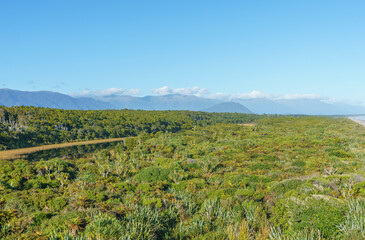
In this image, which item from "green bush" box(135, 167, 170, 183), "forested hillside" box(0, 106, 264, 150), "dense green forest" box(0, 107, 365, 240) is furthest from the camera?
"forested hillside" box(0, 106, 264, 150)

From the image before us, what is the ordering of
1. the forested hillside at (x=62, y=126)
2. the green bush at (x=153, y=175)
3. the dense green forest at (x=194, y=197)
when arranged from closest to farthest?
1. the dense green forest at (x=194, y=197)
2. the green bush at (x=153, y=175)
3. the forested hillside at (x=62, y=126)

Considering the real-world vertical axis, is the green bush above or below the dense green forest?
below

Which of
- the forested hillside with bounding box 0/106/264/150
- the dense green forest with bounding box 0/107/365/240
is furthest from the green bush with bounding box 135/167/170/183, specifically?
the forested hillside with bounding box 0/106/264/150

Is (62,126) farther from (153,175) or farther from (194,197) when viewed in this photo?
(194,197)

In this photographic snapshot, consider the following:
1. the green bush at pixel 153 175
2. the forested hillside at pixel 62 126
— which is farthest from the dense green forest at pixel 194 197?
the forested hillside at pixel 62 126

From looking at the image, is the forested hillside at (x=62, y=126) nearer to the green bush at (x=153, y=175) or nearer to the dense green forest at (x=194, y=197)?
the dense green forest at (x=194, y=197)

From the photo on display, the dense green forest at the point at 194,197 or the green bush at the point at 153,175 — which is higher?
the dense green forest at the point at 194,197

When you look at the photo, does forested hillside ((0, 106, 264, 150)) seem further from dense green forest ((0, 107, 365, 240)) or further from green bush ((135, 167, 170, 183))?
green bush ((135, 167, 170, 183))

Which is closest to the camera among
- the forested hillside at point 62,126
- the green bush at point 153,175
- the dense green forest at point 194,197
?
the dense green forest at point 194,197

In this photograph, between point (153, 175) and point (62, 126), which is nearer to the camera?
point (153, 175)

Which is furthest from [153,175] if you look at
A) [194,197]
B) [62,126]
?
[62,126]

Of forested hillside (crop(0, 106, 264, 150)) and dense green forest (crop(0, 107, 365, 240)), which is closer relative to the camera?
dense green forest (crop(0, 107, 365, 240))

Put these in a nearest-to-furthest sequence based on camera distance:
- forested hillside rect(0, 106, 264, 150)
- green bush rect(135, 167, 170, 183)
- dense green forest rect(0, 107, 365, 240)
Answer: dense green forest rect(0, 107, 365, 240) < green bush rect(135, 167, 170, 183) < forested hillside rect(0, 106, 264, 150)

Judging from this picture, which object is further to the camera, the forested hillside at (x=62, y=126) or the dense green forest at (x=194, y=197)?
the forested hillside at (x=62, y=126)
